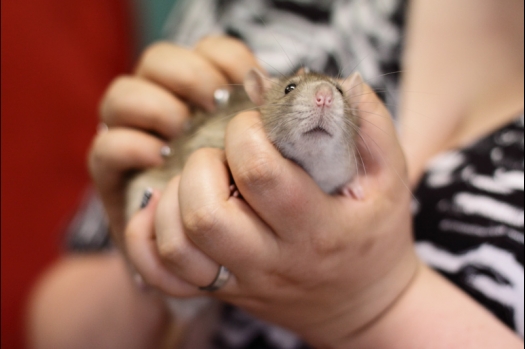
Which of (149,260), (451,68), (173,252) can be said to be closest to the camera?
(173,252)

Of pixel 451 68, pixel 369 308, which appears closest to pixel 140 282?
pixel 369 308

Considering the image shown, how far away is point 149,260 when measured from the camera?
1.15 meters

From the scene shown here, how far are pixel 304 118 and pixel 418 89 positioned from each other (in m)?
1.10

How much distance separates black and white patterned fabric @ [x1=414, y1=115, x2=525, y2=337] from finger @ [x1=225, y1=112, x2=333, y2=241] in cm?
64

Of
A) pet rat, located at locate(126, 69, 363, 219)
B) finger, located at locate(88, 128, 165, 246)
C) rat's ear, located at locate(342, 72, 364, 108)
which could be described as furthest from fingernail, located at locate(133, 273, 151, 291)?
rat's ear, located at locate(342, 72, 364, 108)

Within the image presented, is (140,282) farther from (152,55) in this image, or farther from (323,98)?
(323,98)

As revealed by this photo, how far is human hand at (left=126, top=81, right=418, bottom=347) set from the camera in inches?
37.3

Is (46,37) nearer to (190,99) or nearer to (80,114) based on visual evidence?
(80,114)

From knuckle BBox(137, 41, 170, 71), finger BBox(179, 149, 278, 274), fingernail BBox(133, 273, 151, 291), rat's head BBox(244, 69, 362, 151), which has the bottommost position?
fingernail BBox(133, 273, 151, 291)

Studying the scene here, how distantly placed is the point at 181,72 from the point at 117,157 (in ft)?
1.23

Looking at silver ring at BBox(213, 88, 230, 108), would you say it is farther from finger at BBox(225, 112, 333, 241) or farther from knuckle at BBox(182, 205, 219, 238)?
knuckle at BBox(182, 205, 219, 238)

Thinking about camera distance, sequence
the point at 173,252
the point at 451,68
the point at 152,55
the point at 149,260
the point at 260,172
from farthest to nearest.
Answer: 1. the point at 451,68
2. the point at 152,55
3. the point at 149,260
4. the point at 173,252
5. the point at 260,172

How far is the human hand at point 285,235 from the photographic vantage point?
946mm

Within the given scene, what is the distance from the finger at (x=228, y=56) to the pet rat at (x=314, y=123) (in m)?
0.25
